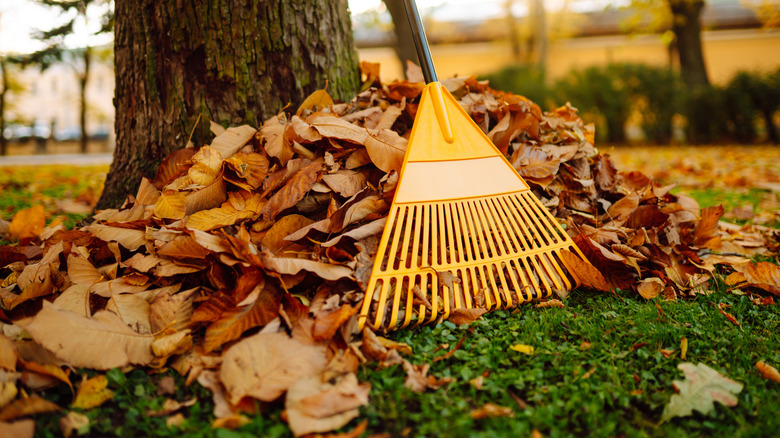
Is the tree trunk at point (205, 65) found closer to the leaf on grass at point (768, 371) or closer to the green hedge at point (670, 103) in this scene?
the leaf on grass at point (768, 371)

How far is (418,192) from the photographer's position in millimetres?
1731

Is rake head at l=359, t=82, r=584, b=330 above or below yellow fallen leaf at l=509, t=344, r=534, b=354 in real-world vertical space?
above

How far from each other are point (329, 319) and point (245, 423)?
35 cm

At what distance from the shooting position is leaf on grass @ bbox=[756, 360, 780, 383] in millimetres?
1309

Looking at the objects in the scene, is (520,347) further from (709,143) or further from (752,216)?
(709,143)

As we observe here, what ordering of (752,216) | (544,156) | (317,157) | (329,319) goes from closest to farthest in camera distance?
(329,319)
(317,157)
(544,156)
(752,216)

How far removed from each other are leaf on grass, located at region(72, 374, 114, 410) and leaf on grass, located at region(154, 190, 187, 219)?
68cm

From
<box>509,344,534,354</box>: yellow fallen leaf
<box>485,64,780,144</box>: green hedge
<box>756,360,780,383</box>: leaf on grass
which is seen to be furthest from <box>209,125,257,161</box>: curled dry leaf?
<box>485,64,780,144</box>: green hedge

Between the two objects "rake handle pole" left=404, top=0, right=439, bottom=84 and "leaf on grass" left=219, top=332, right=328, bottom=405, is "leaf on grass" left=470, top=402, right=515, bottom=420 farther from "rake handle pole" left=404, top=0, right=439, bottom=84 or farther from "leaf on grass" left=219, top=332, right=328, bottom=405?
"rake handle pole" left=404, top=0, right=439, bottom=84

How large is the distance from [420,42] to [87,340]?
1537 millimetres

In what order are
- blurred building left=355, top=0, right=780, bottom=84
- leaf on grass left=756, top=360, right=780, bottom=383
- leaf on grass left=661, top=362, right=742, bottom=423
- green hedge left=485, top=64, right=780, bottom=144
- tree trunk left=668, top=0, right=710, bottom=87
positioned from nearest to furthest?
leaf on grass left=661, top=362, right=742, bottom=423, leaf on grass left=756, top=360, right=780, bottom=383, green hedge left=485, top=64, right=780, bottom=144, tree trunk left=668, top=0, right=710, bottom=87, blurred building left=355, top=0, right=780, bottom=84

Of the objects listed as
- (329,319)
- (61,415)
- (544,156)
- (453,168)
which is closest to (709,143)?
(544,156)

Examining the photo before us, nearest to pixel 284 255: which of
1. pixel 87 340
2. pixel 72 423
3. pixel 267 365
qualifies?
pixel 267 365

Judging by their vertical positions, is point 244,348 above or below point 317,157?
below
